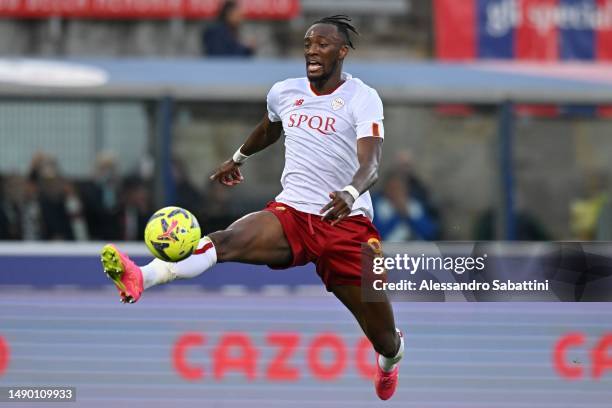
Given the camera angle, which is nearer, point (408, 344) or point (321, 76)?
point (321, 76)

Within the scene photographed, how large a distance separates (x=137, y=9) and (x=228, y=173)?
9.32m

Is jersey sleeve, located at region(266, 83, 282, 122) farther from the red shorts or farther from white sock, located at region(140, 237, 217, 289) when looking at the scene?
white sock, located at region(140, 237, 217, 289)

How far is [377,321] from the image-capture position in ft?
21.4

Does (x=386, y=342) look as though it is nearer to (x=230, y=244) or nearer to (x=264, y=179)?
(x=230, y=244)

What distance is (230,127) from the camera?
10.6 m

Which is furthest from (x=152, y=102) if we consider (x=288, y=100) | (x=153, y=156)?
(x=288, y=100)

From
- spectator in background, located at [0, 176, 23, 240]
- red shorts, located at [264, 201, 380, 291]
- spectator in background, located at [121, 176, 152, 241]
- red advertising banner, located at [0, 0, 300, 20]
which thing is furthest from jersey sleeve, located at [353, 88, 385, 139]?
red advertising banner, located at [0, 0, 300, 20]

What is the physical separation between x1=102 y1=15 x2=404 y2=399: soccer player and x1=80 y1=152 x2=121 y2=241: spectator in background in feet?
13.1

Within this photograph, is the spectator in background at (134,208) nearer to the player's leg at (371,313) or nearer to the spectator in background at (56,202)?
the spectator in background at (56,202)

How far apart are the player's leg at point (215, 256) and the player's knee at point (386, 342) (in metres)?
0.69

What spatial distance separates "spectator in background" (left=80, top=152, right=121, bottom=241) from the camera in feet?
33.8

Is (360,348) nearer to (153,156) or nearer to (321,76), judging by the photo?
(321,76)

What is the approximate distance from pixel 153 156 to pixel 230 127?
703 mm

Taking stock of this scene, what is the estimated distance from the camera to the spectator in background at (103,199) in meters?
10.3
